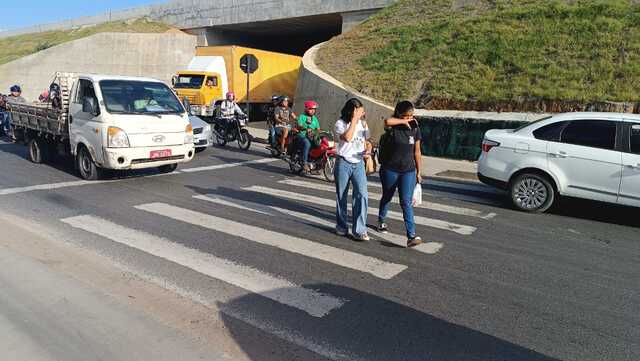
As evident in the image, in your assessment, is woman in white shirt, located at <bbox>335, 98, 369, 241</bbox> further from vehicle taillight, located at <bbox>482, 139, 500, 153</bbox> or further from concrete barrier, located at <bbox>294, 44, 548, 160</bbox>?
concrete barrier, located at <bbox>294, 44, 548, 160</bbox>

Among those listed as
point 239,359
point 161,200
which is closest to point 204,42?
point 161,200

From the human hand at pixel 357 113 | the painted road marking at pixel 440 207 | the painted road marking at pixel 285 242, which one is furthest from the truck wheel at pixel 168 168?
the human hand at pixel 357 113

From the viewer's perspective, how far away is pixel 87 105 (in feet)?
29.8

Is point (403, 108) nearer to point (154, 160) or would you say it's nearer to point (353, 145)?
point (353, 145)

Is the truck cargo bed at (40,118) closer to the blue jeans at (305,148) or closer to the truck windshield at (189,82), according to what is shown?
the blue jeans at (305,148)

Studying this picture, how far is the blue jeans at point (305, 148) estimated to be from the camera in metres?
10.7

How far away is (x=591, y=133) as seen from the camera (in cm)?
753

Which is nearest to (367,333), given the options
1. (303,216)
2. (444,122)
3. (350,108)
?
(350,108)

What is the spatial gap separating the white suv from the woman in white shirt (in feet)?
11.4

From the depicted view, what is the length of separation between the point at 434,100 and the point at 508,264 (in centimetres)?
1247

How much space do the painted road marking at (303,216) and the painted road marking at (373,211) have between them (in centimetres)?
80

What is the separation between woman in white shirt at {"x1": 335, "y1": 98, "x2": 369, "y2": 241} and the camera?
5.75m

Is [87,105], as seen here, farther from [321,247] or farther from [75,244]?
[321,247]

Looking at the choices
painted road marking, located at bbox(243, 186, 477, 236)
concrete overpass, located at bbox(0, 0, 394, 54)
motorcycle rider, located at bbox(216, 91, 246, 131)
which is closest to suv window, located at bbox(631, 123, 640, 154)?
painted road marking, located at bbox(243, 186, 477, 236)
